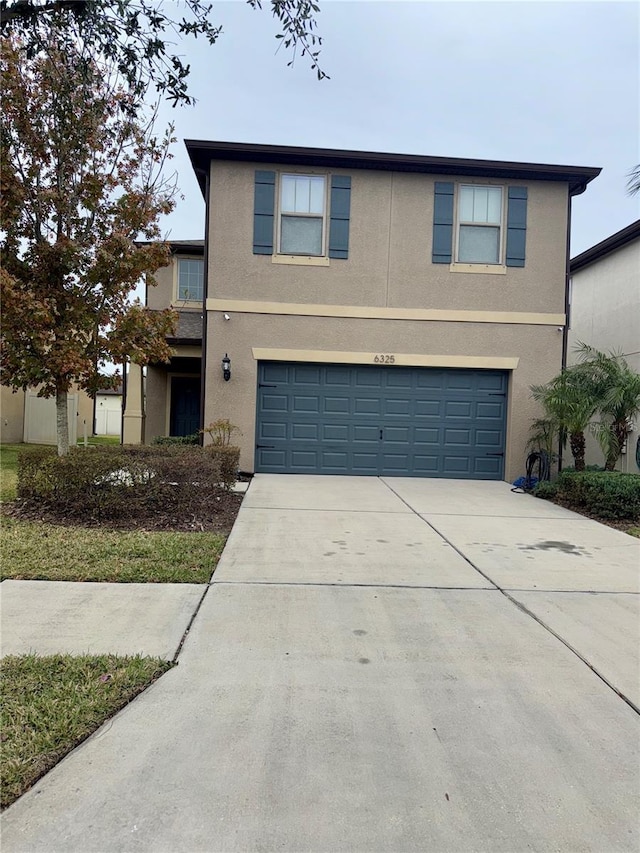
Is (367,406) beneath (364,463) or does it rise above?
above

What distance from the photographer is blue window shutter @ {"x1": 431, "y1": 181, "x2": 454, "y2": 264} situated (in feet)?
37.1

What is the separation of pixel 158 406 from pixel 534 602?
12.9 metres

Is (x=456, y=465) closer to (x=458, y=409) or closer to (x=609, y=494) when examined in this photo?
(x=458, y=409)

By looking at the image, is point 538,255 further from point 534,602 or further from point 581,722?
point 581,722

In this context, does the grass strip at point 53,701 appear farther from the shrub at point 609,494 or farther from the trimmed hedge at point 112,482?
the shrub at point 609,494

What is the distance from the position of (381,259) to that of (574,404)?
15.2 feet

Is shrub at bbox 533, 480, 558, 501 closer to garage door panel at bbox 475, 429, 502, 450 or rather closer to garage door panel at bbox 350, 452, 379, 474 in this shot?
garage door panel at bbox 475, 429, 502, 450

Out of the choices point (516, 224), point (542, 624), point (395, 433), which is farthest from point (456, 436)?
point (542, 624)

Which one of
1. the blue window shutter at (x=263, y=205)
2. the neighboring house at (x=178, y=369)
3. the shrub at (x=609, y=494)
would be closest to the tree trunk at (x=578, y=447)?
the shrub at (x=609, y=494)

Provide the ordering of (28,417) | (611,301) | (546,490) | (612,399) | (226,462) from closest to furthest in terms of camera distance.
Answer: (226,462) < (612,399) < (546,490) < (611,301) < (28,417)

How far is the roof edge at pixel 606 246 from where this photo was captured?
13.4 metres

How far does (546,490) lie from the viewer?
9.94 m

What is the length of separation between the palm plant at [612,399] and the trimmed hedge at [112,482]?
6.40 m

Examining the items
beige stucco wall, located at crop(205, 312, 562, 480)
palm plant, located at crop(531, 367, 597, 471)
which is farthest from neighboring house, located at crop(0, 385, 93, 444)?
palm plant, located at crop(531, 367, 597, 471)
